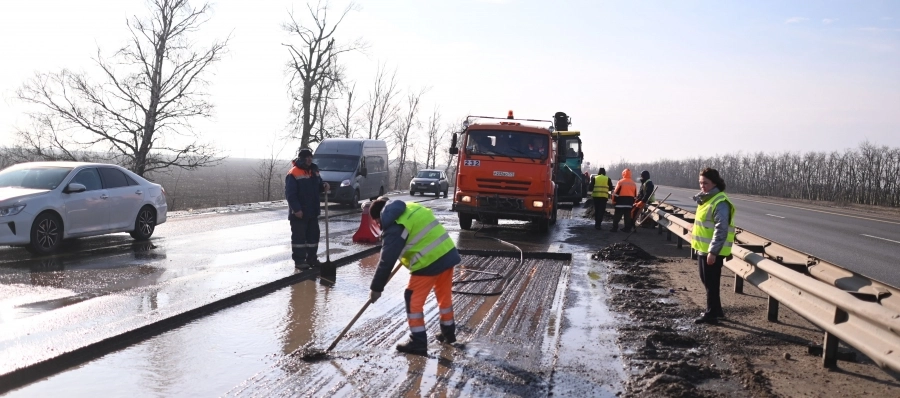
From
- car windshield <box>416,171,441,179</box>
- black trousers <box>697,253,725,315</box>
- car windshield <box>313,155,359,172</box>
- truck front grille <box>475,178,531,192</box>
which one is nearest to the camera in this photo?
black trousers <box>697,253,725,315</box>

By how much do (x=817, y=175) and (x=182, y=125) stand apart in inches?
1666

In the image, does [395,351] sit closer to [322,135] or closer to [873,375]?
[873,375]

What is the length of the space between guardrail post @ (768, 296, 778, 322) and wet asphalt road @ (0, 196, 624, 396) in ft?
5.59

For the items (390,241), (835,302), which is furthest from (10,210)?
(835,302)

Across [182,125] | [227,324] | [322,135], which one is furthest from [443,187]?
[227,324]

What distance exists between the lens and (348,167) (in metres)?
25.7

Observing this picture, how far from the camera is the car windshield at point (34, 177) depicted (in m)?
11.1

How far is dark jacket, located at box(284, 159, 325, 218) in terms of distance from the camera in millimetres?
10086

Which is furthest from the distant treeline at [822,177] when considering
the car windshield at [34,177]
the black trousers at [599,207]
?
the car windshield at [34,177]

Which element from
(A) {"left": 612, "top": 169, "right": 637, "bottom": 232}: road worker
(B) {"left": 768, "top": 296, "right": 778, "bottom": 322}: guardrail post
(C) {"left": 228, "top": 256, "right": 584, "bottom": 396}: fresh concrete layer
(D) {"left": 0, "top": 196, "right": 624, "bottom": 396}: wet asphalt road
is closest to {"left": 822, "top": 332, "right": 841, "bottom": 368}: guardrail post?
(D) {"left": 0, "top": 196, "right": 624, "bottom": 396}: wet asphalt road

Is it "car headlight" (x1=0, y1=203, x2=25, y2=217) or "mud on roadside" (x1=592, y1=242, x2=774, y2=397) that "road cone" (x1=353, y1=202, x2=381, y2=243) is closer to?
"mud on roadside" (x1=592, y1=242, x2=774, y2=397)

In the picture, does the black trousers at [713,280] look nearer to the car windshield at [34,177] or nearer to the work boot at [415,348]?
the work boot at [415,348]

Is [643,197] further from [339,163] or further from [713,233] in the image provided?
[713,233]

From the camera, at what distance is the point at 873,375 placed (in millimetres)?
5598
